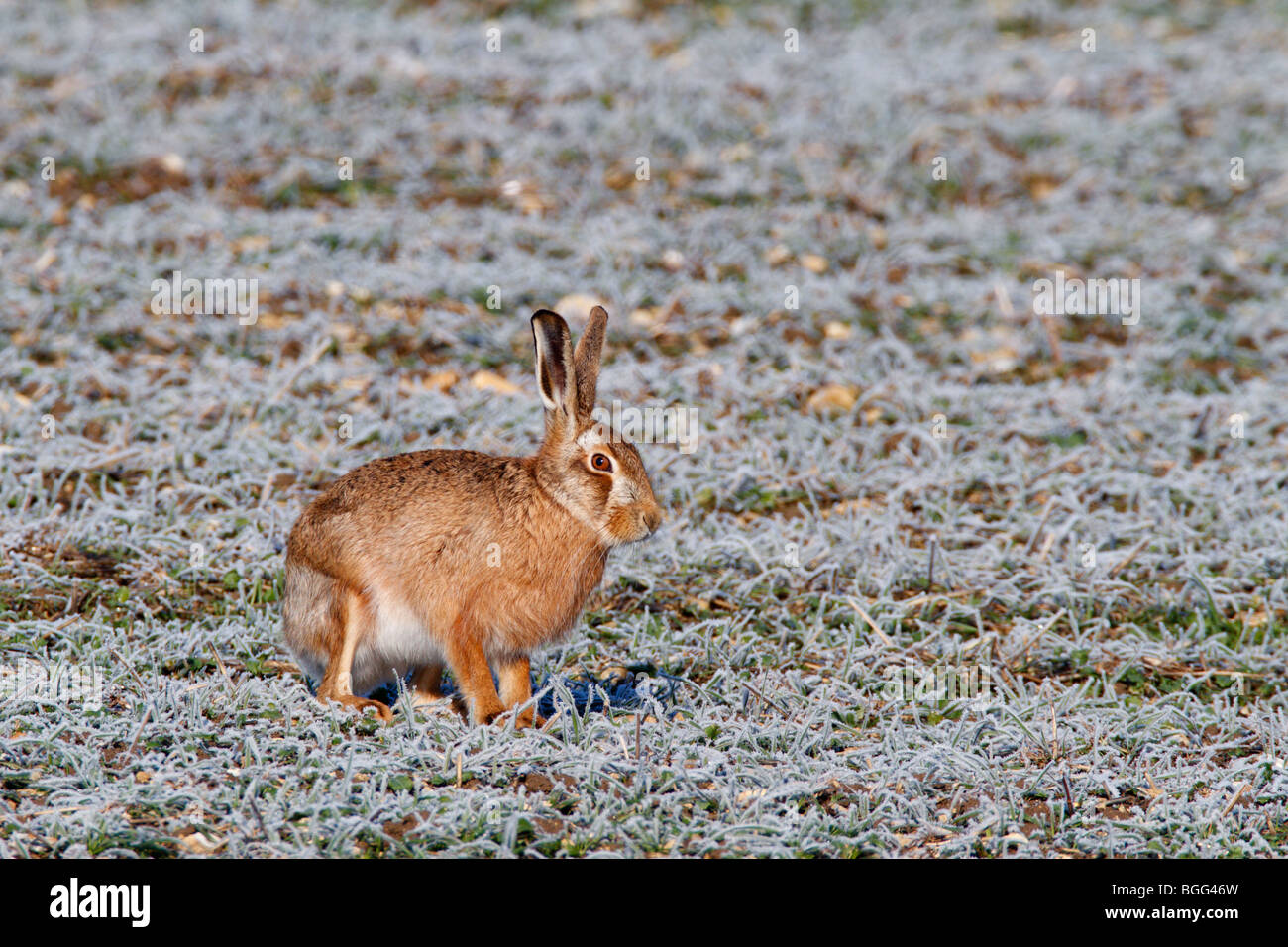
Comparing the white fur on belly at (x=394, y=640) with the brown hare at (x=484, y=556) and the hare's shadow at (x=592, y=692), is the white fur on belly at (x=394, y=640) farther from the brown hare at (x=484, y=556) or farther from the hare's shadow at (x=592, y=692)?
the hare's shadow at (x=592, y=692)

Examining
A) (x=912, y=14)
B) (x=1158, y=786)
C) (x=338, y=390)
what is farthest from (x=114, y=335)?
(x=912, y=14)

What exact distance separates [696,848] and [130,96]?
10.1 metres

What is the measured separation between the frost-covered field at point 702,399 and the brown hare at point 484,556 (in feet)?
1.00

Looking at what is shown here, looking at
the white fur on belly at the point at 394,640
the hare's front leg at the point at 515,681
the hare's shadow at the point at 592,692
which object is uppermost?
the white fur on belly at the point at 394,640

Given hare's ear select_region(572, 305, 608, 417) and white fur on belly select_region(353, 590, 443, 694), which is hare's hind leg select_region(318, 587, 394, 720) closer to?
white fur on belly select_region(353, 590, 443, 694)

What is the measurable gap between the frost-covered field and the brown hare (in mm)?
304

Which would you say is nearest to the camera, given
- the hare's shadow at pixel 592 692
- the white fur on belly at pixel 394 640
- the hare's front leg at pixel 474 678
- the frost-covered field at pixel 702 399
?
the frost-covered field at pixel 702 399

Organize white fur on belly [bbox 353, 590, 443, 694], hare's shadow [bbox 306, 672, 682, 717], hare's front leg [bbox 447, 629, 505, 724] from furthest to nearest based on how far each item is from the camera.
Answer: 1. hare's shadow [bbox 306, 672, 682, 717]
2. white fur on belly [bbox 353, 590, 443, 694]
3. hare's front leg [bbox 447, 629, 505, 724]

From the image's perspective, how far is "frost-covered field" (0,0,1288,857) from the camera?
5.03 metres

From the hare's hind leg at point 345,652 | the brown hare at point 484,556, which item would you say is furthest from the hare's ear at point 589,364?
the hare's hind leg at point 345,652

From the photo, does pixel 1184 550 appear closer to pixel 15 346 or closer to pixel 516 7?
pixel 15 346

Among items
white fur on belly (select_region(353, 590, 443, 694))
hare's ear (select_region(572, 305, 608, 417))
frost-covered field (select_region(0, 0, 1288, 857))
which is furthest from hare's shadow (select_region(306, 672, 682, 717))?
hare's ear (select_region(572, 305, 608, 417))

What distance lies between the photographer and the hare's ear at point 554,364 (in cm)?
538

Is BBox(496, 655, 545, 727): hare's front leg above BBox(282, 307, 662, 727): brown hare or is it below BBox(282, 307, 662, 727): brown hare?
below
